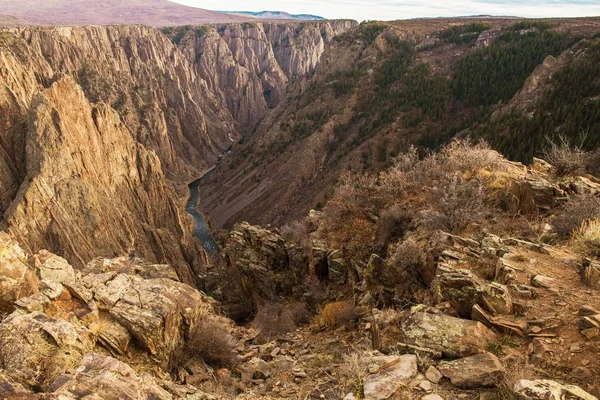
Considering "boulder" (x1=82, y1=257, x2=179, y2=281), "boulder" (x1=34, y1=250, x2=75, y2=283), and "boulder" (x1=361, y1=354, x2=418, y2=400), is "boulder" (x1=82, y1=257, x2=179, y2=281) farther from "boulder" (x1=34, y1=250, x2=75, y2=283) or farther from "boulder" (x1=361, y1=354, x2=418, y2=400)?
"boulder" (x1=361, y1=354, x2=418, y2=400)

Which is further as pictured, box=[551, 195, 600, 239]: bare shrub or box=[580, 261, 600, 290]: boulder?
Result: box=[551, 195, 600, 239]: bare shrub

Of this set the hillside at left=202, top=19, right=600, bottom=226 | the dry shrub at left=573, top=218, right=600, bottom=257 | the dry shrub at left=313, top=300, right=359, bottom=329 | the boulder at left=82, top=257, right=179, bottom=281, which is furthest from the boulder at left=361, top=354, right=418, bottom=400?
the hillside at left=202, top=19, right=600, bottom=226

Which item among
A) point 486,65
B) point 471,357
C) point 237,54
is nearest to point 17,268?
point 471,357

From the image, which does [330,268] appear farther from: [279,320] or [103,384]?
[103,384]

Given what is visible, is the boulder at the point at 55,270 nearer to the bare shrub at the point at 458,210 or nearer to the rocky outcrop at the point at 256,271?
the rocky outcrop at the point at 256,271

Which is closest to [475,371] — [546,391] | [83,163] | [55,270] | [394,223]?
[546,391]
